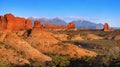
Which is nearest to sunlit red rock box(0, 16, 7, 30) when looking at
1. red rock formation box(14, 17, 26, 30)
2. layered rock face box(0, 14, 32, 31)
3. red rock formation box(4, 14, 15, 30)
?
layered rock face box(0, 14, 32, 31)

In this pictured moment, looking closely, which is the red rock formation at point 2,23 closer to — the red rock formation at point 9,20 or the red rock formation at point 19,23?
the red rock formation at point 9,20

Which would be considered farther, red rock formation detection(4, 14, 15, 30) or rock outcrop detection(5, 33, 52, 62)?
red rock formation detection(4, 14, 15, 30)

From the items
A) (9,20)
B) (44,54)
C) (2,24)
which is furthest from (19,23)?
(44,54)

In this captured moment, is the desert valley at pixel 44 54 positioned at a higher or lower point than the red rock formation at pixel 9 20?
lower

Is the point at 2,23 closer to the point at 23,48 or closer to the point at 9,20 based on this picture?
the point at 9,20

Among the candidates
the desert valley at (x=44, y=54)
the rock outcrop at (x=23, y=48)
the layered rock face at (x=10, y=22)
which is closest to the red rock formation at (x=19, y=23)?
the layered rock face at (x=10, y=22)

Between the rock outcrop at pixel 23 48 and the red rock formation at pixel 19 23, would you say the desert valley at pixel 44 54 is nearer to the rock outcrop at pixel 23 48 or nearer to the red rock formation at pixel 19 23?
the rock outcrop at pixel 23 48

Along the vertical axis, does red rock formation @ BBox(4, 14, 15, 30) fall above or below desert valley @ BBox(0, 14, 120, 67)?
above

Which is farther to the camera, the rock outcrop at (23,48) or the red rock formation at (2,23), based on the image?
the red rock formation at (2,23)

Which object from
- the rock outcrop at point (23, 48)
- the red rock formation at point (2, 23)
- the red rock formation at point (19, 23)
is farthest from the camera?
the red rock formation at point (19, 23)

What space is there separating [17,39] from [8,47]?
261 cm

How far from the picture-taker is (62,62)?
32.3 metres

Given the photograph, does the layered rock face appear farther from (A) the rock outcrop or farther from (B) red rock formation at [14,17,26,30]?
(A) the rock outcrop

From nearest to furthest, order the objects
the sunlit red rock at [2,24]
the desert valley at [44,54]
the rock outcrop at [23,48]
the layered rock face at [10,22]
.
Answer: the desert valley at [44,54] → the rock outcrop at [23,48] → the layered rock face at [10,22] → the sunlit red rock at [2,24]
